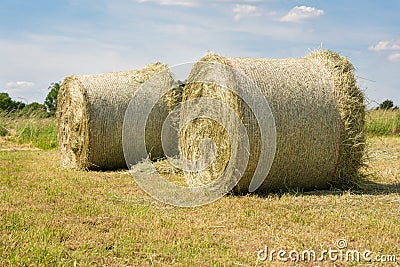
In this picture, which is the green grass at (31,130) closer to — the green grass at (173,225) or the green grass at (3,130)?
the green grass at (3,130)

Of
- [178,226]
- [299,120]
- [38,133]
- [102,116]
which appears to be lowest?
[178,226]

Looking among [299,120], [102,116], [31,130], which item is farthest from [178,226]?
[31,130]

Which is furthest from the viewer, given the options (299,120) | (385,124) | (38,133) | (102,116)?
(385,124)

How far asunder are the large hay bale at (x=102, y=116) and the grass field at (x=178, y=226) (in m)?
2.11

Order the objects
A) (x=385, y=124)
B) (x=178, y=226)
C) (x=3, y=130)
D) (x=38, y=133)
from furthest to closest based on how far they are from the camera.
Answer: (x=3, y=130) < (x=385, y=124) < (x=38, y=133) < (x=178, y=226)

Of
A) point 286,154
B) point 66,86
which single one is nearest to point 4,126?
point 66,86

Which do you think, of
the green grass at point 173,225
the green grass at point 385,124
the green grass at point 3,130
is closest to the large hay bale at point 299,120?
the green grass at point 173,225

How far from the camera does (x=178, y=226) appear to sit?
5078mm

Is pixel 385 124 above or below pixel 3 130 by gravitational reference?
above

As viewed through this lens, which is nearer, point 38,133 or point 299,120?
point 299,120

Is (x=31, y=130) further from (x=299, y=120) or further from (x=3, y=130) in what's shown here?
(x=299, y=120)

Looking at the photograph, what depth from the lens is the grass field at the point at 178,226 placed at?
4230 mm

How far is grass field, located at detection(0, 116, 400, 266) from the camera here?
13.9 feet

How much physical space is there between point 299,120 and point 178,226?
8.08 feet
